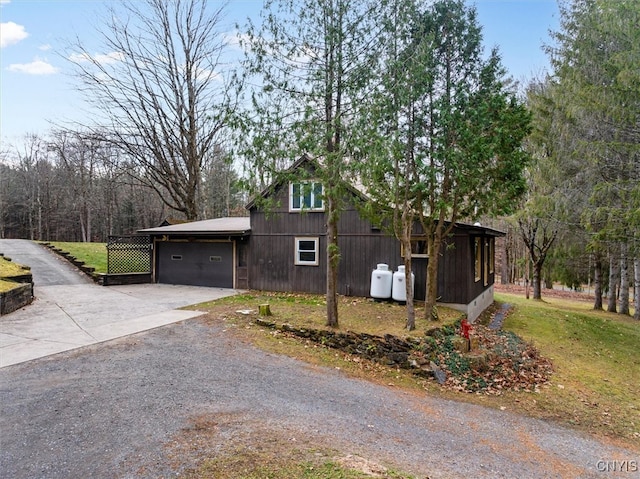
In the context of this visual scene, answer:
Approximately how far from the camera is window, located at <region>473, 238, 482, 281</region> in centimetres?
1171

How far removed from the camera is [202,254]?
46.7 ft

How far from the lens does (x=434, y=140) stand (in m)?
8.06

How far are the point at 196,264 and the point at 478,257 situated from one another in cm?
1017

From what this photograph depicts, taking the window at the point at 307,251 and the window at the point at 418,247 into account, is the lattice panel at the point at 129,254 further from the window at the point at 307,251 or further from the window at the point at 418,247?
the window at the point at 418,247

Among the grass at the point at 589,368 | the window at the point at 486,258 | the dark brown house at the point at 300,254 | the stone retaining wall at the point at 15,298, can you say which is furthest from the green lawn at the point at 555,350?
the stone retaining wall at the point at 15,298

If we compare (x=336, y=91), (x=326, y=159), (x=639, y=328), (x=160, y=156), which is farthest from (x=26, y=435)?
(x=160, y=156)

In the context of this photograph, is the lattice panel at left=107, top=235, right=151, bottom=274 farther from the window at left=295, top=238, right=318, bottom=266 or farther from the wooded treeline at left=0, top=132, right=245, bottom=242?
the wooded treeline at left=0, top=132, right=245, bottom=242

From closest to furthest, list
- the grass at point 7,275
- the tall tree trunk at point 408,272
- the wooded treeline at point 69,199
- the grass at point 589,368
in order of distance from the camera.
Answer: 1. the grass at point 589,368
2. the tall tree trunk at point 408,272
3. the grass at point 7,275
4. the wooded treeline at point 69,199

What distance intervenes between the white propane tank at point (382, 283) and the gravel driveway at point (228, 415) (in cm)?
496

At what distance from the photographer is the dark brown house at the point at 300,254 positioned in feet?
34.9

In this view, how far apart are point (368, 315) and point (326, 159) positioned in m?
4.23

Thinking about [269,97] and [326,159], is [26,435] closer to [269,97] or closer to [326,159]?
[326,159]

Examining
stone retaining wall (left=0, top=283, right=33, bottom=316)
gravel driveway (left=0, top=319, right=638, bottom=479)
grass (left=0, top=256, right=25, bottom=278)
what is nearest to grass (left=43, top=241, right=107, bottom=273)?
grass (left=0, top=256, right=25, bottom=278)

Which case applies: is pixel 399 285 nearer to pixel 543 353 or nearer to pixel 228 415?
pixel 543 353
